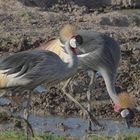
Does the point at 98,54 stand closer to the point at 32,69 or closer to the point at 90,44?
the point at 90,44

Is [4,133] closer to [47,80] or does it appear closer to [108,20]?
[47,80]

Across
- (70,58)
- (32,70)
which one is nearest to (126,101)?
(70,58)

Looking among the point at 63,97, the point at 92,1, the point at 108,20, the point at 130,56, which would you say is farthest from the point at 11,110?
the point at 92,1

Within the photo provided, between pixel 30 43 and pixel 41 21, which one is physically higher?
pixel 41 21

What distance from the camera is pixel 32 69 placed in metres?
9.34

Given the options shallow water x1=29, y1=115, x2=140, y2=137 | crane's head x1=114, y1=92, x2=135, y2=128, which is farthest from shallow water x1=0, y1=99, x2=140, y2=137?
crane's head x1=114, y1=92, x2=135, y2=128

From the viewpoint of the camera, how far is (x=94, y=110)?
11812 millimetres

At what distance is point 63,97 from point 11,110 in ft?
3.43

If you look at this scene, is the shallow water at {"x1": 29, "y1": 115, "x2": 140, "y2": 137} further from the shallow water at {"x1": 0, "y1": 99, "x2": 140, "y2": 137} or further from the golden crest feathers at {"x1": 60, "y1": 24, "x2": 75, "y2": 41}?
the golden crest feathers at {"x1": 60, "y1": 24, "x2": 75, "y2": 41}

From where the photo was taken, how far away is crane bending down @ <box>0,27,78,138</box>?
30.2 feet

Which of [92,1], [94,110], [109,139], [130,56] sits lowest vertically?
[109,139]

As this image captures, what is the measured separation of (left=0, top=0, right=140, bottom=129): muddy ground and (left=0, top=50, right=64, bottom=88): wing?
2.29 m

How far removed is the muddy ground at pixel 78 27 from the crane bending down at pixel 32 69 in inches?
87.4

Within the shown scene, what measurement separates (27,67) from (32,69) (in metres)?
0.07
